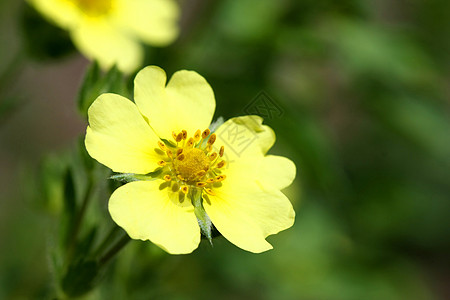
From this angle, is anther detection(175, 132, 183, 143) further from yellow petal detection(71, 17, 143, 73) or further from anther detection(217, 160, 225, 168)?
yellow petal detection(71, 17, 143, 73)

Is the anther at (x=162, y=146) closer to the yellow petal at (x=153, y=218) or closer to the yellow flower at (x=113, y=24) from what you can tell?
the yellow petal at (x=153, y=218)

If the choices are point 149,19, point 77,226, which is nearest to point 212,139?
point 77,226

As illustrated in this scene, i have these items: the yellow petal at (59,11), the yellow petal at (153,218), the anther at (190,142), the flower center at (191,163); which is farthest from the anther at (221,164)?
the yellow petal at (59,11)

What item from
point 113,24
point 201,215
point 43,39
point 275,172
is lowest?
point 43,39

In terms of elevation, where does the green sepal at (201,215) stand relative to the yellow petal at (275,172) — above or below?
below

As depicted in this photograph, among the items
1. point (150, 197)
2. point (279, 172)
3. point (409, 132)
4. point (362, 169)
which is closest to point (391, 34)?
point (409, 132)

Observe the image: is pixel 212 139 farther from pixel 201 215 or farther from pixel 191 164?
pixel 201 215
